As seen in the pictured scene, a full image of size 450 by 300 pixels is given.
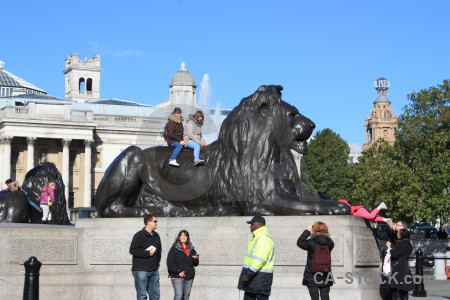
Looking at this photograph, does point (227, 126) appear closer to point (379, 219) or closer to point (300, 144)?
point (300, 144)

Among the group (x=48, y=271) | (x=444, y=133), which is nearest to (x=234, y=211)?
(x=48, y=271)

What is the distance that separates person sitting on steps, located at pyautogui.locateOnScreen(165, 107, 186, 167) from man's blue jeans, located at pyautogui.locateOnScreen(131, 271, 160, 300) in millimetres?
2632

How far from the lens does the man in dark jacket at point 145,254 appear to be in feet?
40.7

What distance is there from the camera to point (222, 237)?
1390cm

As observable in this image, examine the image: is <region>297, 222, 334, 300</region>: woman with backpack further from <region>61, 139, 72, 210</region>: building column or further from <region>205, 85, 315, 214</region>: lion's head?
<region>61, 139, 72, 210</region>: building column

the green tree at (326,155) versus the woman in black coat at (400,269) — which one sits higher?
the green tree at (326,155)

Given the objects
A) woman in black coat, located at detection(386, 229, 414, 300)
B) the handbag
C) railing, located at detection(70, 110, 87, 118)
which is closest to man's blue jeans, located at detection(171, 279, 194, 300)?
woman in black coat, located at detection(386, 229, 414, 300)

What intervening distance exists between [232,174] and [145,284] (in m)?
2.53

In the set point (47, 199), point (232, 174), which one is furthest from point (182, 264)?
point (47, 199)

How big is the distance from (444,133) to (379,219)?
39.8 m

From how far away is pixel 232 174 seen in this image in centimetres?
1438

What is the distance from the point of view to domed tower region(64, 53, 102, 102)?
155125mm

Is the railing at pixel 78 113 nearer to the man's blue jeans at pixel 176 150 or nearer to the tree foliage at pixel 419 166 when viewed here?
the tree foliage at pixel 419 166

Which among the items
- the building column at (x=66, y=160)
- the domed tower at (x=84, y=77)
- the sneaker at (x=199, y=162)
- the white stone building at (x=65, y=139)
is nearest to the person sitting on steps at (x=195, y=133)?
the sneaker at (x=199, y=162)
